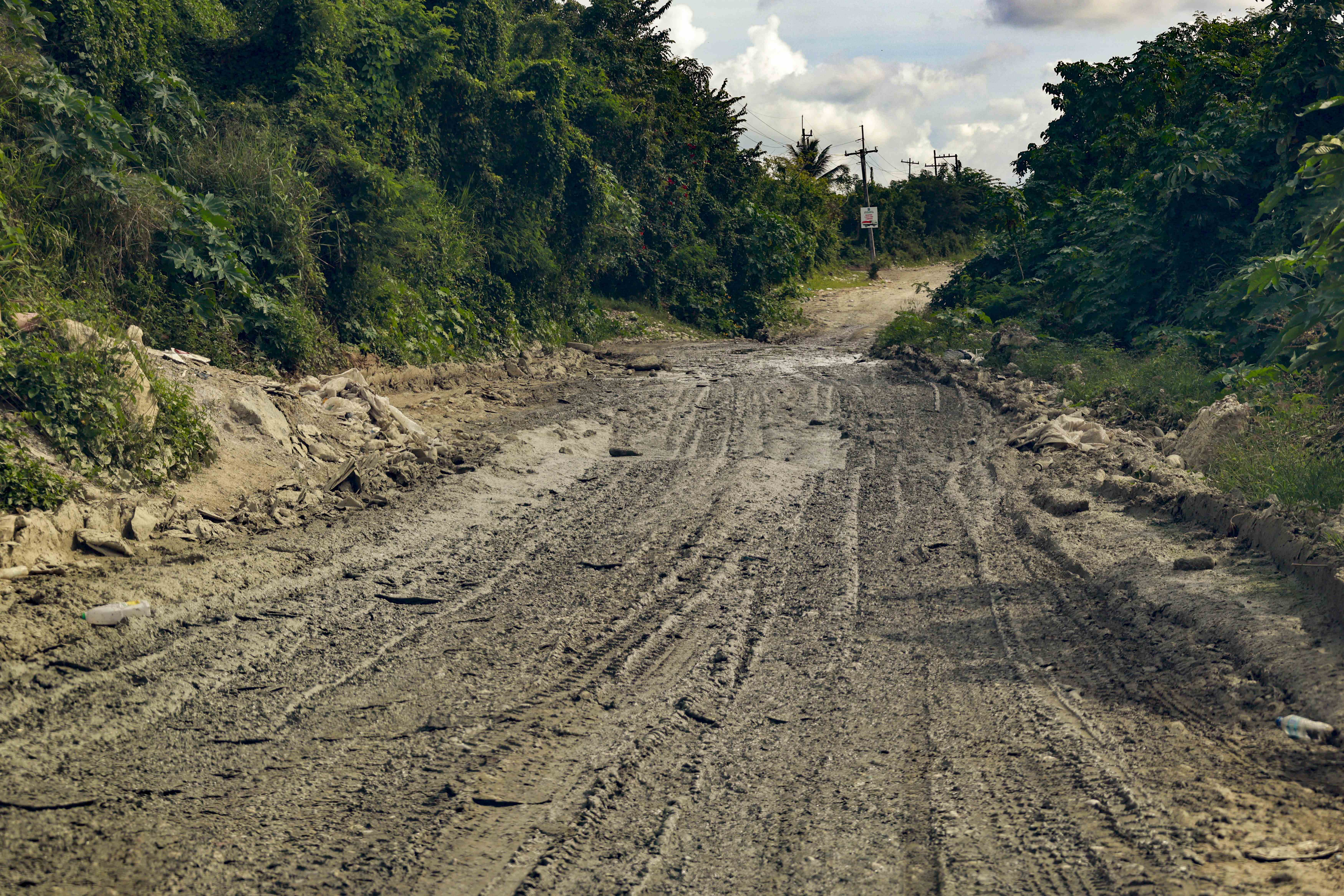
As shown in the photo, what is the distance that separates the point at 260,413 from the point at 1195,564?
8035mm

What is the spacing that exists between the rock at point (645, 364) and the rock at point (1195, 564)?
1158cm

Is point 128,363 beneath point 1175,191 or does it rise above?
beneath

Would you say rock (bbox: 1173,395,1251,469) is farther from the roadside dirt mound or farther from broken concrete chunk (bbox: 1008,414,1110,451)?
the roadside dirt mound

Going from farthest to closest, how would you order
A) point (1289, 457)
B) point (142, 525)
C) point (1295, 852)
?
point (1289, 457), point (142, 525), point (1295, 852)

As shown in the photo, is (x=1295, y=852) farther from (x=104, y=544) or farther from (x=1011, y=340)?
(x=1011, y=340)

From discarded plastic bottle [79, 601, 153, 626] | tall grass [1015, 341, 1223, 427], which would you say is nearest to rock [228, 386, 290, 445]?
discarded plastic bottle [79, 601, 153, 626]

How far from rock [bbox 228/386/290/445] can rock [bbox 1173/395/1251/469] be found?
884cm

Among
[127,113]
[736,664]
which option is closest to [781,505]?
[736,664]

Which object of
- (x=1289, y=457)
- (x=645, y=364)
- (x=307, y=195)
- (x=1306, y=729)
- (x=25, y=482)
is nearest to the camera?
(x=1306, y=729)

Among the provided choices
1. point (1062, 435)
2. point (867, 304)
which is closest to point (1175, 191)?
point (1062, 435)

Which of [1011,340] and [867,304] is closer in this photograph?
[1011,340]

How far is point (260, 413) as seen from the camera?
28.4 ft

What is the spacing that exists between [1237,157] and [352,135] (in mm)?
14456

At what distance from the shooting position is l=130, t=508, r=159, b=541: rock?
6.46 metres
